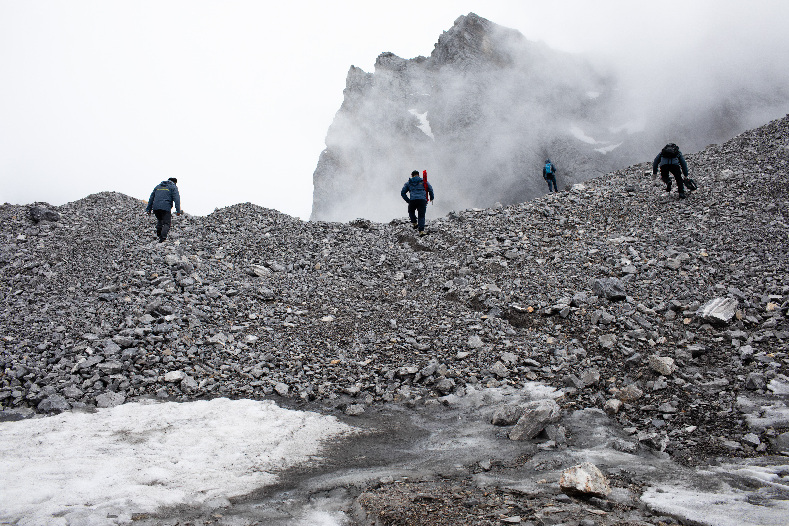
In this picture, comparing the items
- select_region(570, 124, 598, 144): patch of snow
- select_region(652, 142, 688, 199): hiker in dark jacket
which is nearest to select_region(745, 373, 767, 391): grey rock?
select_region(652, 142, 688, 199): hiker in dark jacket

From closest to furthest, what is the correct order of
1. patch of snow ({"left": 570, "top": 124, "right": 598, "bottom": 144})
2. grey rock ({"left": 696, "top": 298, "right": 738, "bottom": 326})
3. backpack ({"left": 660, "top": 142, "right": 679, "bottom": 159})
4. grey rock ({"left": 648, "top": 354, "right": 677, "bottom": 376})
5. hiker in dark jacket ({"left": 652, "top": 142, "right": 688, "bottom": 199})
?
grey rock ({"left": 648, "top": 354, "right": 677, "bottom": 376}) < grey rock ({"left": 696, "top": 298, "right": 738, "bottom": 326}) < backpack ({"left": 660, "top": 142, "right": 679, "bottom": 159}) < hiker in dark jacket ({"left": 652, "top": 142, "right": 688, "bottom": 199}) < patch of snow ({"left": 570, "top": 124, "right": 598, "bottom": 144})

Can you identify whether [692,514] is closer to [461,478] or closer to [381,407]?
[461,478]

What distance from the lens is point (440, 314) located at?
1068cm

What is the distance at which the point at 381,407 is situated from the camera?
7.99 m

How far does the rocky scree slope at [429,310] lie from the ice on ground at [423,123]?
66.4 metres

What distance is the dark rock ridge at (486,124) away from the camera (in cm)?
6322

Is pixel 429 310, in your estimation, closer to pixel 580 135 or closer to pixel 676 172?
pixel 676 172

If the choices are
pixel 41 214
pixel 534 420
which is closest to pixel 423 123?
pixel 41 214

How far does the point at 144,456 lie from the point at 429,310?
6.72 meters

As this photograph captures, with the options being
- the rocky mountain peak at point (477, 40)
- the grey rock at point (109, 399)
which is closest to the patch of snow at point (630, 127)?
the rocky mountain peak at point (477, 40)

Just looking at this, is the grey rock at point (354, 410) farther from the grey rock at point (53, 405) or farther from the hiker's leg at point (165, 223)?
the hiker's leg at point (165, 223)

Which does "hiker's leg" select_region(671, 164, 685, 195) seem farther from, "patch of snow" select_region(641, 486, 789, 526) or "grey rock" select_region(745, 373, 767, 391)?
"patch of snow" select_region(641, 486, 789, 526)

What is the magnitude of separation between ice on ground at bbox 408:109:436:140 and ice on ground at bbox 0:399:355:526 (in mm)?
76020

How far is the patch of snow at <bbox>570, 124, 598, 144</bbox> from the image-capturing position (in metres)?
66.8
